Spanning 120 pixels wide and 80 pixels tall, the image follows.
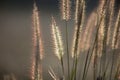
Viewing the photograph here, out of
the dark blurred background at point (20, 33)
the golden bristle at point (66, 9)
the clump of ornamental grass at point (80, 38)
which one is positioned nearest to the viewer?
the clump of ornamental grass at point (80, 38)

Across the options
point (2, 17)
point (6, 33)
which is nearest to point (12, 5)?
point (2, 17)

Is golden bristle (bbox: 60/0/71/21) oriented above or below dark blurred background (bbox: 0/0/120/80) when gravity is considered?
above

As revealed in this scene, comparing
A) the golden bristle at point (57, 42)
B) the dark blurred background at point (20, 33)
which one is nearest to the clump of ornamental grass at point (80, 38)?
the golden bristle at point (57, 42)

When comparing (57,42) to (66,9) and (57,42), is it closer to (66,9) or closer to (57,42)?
(57,42)

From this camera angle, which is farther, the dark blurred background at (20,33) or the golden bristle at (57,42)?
the dark blurred background at (20,33)

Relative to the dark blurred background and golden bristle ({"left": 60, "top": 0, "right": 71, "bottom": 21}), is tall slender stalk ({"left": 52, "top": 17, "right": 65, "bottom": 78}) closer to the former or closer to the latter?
golden bristle ({"left": 60, "top": 0, "right": 71, "bottom": 21})

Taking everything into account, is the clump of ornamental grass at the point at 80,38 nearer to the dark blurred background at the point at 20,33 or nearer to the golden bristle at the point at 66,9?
the golden bristle at the point at 66,9

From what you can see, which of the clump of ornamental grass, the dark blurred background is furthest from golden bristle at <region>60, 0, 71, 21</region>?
the dark blurred background

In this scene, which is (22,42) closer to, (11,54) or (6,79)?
(11,54)
